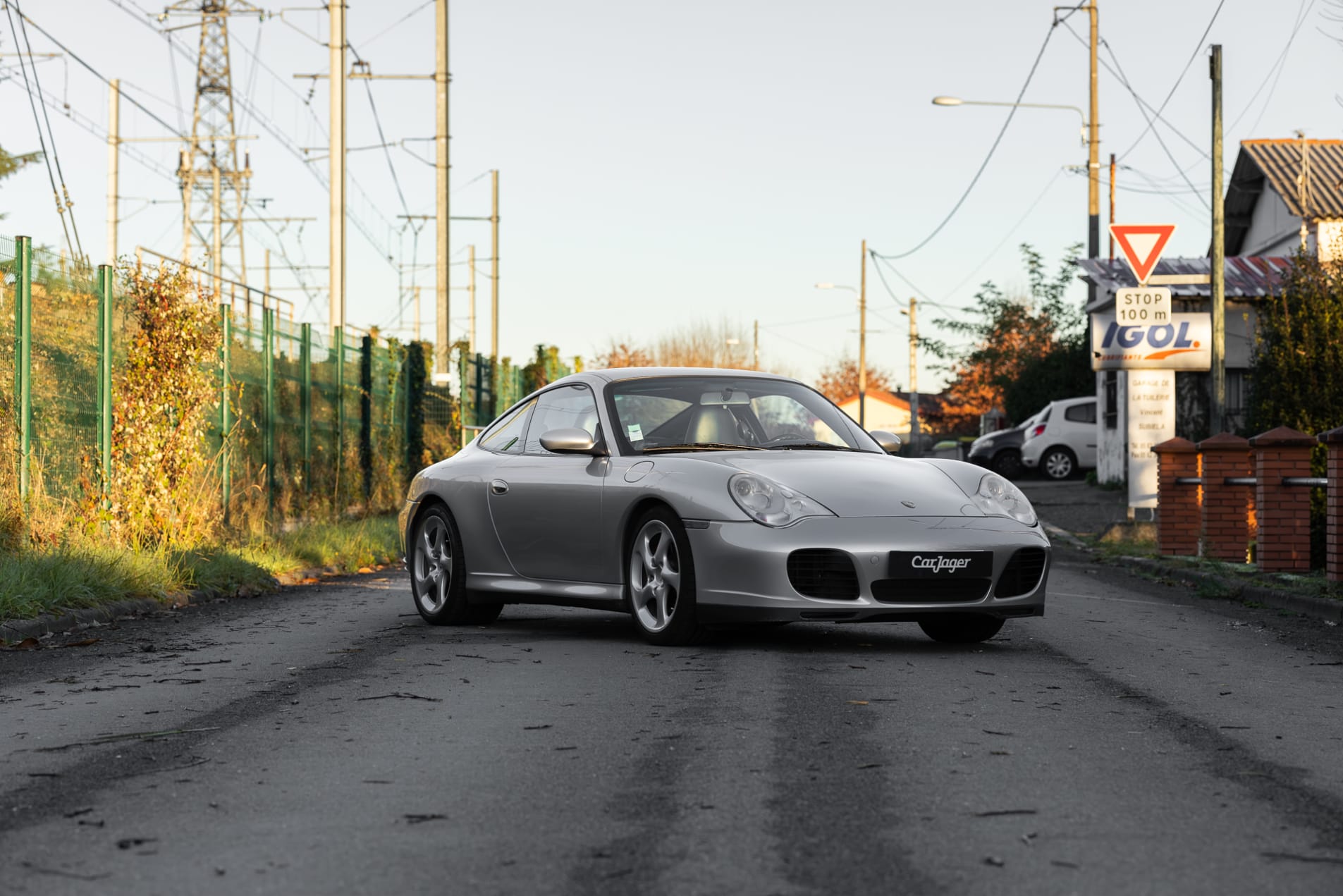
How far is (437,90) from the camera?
32500mm

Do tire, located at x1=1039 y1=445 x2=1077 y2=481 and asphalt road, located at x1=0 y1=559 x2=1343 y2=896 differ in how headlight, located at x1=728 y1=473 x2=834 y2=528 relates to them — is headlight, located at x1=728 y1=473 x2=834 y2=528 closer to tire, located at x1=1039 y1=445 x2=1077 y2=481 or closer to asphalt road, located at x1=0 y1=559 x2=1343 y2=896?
asphalt road, located at x1=0 y1=559 x2=1343 y2=896

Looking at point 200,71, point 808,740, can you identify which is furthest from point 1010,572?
point 200,71

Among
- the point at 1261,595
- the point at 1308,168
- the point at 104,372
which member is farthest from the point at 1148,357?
the point at 104,372

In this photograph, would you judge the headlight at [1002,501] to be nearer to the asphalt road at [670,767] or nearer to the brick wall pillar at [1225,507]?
the asphalt road at [670,767]

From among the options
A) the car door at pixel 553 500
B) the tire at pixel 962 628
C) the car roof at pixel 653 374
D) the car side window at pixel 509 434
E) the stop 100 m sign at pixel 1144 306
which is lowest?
the tire at pixel 962 628

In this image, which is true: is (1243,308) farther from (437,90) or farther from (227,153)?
(227,153)

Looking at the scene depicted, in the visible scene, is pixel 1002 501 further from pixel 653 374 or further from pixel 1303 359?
pixel 1303 359

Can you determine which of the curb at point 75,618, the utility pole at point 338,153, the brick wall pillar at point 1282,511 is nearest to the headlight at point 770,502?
the curb at point 75,618

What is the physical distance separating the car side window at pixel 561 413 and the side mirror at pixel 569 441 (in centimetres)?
23

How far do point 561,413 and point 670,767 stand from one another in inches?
181

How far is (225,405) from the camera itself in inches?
619

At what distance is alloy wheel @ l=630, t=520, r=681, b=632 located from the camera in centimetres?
808

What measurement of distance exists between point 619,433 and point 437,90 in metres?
25.0

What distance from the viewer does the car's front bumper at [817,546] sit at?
765 centimetres
